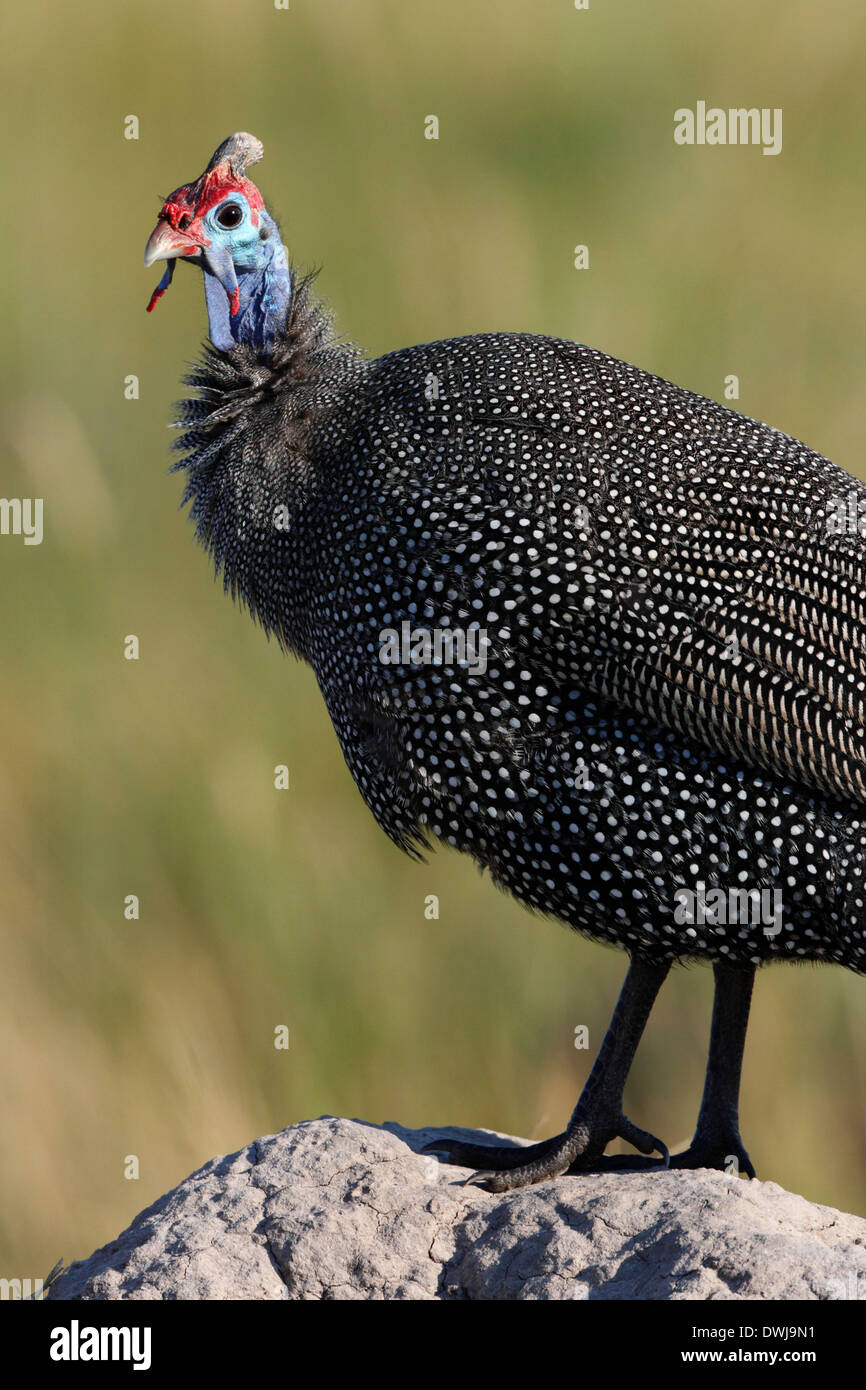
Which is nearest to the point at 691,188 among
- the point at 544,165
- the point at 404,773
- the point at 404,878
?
the point at 544,165

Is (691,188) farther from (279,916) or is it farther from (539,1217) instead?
(539,1217)

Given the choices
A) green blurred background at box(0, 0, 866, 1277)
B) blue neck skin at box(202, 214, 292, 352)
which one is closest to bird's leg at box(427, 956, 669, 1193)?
green blurred background at box(0, 0, 866, 1277)

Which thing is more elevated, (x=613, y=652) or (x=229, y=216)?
(x=229, y=216)

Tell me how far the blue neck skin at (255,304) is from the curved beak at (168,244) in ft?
0.26

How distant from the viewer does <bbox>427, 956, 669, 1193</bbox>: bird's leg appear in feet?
13.5

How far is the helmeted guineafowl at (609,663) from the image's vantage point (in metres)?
3.81

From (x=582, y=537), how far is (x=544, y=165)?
296 cm

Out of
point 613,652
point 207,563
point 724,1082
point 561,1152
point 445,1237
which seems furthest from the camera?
point 207,563

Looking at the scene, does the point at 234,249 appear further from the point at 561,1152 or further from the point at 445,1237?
the point at 445,1237

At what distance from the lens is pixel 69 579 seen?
19.0 ft

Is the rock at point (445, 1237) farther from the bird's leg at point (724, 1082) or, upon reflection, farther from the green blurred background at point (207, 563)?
the green blurred background at point (207, 563)

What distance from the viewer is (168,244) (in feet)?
15.4

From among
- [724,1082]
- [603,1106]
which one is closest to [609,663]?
[603,1106]

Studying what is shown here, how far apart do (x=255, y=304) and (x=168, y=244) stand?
311mm
